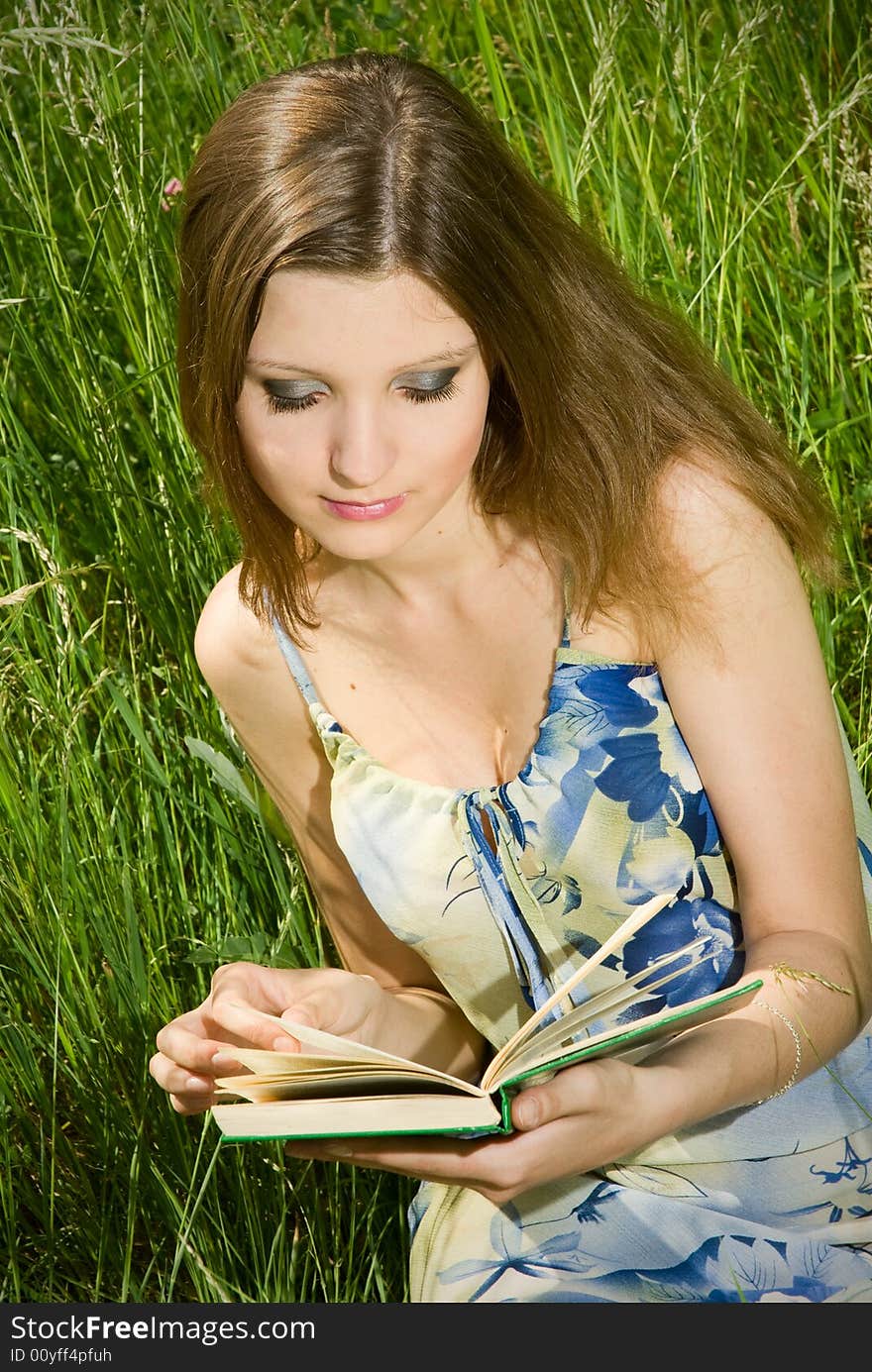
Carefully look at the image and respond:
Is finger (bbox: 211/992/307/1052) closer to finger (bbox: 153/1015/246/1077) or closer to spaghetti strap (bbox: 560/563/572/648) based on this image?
finger (bbox: 153/1015/246/1077)

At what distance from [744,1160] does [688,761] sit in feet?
1.11

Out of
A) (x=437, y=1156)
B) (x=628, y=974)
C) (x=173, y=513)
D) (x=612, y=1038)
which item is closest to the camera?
(x=612, y=1038)

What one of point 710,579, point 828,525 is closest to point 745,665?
point 710,579

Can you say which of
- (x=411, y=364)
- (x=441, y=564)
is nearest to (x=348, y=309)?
(x=411, y=364)

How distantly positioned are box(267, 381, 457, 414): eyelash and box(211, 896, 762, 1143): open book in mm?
433

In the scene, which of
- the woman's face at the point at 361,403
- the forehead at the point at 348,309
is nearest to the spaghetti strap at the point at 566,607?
the woman's face at the point at 361,403

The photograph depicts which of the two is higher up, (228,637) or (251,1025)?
(228,637)

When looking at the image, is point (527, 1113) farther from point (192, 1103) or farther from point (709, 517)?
point (709, 517)

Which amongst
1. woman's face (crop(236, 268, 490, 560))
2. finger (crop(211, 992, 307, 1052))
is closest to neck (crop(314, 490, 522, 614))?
woman's face (crop(236, 268, 490, 560))

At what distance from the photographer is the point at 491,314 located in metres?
1.03

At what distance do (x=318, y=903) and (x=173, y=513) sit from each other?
518mm

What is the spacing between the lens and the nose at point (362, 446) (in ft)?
3.32

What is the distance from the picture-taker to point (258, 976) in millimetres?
1070

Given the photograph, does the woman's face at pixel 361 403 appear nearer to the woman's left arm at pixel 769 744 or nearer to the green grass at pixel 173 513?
the woman's left arm at pixel 769 744
